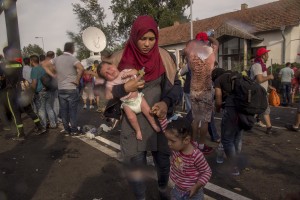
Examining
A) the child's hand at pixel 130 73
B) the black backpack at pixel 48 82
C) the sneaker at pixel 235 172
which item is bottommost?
the sneaker at pixel 235 172

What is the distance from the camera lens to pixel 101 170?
4418 millimetres

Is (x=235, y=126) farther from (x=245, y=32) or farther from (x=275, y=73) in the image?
(x=245, y=32)

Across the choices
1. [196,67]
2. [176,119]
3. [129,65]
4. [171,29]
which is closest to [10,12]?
[129,65]

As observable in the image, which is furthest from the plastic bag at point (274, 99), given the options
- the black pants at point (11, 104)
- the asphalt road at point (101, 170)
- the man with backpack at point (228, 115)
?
the black pants at point (11, 104)

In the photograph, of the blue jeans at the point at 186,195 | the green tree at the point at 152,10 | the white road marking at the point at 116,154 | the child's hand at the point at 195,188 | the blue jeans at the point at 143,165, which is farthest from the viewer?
the green tree at the point at 152,10

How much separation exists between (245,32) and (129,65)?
741 inches

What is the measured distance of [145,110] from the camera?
2609mm

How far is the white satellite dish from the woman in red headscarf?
8.99m

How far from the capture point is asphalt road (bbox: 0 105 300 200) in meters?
3.59

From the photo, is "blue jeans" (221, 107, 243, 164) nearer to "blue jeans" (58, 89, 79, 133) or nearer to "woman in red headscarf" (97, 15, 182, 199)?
"woman in red headscarf" (97, 15, 182, 199)

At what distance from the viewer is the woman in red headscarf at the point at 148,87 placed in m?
Result: 2.47

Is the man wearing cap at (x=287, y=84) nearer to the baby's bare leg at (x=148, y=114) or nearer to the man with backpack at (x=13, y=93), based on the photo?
the man with backpack at (x=13, y=93)

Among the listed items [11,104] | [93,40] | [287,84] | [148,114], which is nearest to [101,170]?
[148,114]

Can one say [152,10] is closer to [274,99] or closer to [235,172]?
[274,99]
